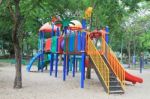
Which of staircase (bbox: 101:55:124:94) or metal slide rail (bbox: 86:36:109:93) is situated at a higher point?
metal slide rail (bbox: 86:36:109:93)

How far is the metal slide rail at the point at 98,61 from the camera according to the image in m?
17.3

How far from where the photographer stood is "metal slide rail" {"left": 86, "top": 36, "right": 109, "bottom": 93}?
17.3 metres

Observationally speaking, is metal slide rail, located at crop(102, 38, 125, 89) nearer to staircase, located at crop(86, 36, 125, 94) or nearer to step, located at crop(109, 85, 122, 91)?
staircase, located at crop(86, 36, 125, 94)

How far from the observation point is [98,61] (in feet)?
59.1

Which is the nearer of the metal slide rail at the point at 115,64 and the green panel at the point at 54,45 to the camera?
the metal slide rail at the point at 115,64

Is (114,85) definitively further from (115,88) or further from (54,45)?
(54,45)

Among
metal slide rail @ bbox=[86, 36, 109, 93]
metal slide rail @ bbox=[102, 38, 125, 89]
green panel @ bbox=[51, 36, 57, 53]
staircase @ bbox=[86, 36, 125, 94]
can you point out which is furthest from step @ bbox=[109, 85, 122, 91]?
green panel @ bbox=[51, 36, 57, 53]

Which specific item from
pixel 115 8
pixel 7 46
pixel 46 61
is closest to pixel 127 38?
pixel 7 46

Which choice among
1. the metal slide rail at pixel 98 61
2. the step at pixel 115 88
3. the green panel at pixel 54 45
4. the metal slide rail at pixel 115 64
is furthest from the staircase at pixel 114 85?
the green panel at pixel 54 45

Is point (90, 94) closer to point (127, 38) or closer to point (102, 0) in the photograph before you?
point (102, 0)

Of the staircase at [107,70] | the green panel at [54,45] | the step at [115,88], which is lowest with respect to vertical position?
the step at [115,88]

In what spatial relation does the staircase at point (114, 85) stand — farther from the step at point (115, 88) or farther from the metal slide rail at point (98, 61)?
the metal slide rail at point (98, 61)

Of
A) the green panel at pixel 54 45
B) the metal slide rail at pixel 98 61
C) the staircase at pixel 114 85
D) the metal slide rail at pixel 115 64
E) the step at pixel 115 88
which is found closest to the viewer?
the staircase at pixel 114 85

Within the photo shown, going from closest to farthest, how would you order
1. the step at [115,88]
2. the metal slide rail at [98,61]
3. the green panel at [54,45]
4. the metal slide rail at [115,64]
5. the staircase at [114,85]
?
the staircase at [114,85] < the step at [115,88] < the metal slide rail at [98,61] < the metal slide rail at [115,64] < the green panel at [54,45]
